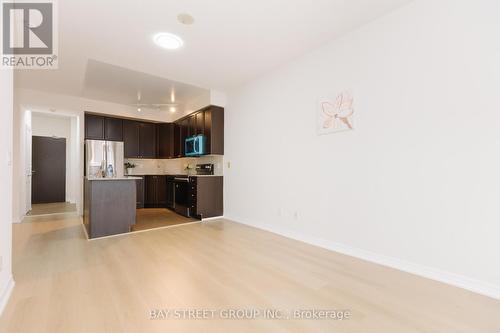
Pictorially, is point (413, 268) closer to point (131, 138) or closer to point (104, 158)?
point (104, 158)

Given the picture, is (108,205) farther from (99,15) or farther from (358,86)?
(358,86)

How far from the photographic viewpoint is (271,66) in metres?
3.76

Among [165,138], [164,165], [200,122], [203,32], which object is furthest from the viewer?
[164,165]

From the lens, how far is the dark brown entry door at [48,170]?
22.5 ft

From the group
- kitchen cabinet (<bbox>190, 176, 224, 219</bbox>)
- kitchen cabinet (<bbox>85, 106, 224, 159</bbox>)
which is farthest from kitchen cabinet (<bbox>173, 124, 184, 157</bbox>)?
kitchen cabinet (<bbox>190, 176, 224, 219</bbox>)

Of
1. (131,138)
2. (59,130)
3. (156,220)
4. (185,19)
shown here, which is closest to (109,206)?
(156,220)

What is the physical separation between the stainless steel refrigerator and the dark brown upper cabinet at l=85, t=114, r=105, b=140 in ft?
0.53

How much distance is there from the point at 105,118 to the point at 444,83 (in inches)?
255

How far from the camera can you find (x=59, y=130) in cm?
727

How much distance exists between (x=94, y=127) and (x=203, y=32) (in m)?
4.27

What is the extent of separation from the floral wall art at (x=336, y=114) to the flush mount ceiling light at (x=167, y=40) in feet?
6.65

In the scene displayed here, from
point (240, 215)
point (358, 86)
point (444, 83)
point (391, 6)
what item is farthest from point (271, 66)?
point (240, 215)

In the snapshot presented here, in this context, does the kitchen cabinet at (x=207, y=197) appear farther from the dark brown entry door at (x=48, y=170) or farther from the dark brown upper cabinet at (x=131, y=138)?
the dark brown entry door at (x=48, y=170)

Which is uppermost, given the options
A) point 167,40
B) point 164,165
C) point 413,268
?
point 167,40
